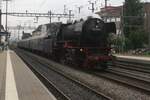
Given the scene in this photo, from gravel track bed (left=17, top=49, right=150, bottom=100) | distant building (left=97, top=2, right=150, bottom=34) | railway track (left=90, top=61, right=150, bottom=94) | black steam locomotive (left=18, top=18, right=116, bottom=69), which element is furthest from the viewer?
distant building (left=97, top=2, right=150, bottom=34)

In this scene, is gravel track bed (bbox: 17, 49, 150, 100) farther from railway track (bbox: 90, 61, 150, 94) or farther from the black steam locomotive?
the black steam locomotive

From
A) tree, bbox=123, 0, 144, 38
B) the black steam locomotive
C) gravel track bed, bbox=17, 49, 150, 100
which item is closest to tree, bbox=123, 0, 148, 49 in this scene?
tree, bbox=123, 0, 144, 38

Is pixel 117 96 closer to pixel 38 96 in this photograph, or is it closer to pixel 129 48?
pixel 38 96

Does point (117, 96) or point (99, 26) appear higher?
point (99, 26)

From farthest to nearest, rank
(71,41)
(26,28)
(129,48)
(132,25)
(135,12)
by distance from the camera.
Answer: (26,28)
(135,12)
(132,25)
(129,48)
(71,41)

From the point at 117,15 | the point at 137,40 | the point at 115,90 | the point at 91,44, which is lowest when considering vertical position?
the point at 115,90

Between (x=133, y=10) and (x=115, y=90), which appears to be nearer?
(x=115, y=90)

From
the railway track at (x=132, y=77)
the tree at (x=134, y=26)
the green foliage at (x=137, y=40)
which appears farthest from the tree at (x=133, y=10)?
the railway track at (x=132, y=77)

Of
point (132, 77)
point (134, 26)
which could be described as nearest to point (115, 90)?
point (132, 77)

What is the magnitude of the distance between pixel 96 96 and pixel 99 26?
1156 cm

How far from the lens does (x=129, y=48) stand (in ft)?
240

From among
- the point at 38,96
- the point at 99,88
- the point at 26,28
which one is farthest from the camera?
the point at 26,28

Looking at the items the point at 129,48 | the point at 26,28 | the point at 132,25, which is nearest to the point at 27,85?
the point at 129,48

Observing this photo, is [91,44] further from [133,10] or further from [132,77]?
[133,10]
